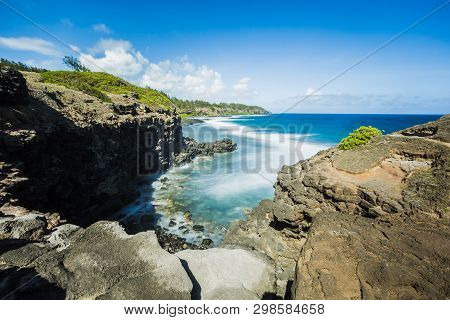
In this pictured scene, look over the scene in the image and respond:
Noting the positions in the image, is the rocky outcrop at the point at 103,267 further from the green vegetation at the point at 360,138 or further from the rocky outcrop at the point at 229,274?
the green vegetation at the point at 360,138

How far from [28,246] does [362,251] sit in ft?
29.0

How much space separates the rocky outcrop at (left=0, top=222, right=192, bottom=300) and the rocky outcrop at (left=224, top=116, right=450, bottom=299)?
3.18 meters

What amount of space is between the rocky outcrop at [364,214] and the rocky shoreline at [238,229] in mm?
38

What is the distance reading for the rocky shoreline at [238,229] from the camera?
5359 mm

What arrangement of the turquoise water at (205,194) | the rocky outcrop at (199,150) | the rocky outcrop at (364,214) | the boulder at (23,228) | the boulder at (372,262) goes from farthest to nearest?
the rocky outcrop at (199,150) < the turquoise water at (205,194) < the boulder at (23,228) < the rocky outcrop at (364,214) < the boulder at (372,262)

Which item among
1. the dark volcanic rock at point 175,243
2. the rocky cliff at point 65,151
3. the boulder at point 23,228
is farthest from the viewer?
the dark volcanic rock at point 175,243

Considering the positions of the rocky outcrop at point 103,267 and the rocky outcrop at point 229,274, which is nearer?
the rocky outcrop at point 103,267

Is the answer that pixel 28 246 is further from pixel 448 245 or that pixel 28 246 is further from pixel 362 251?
pixel 448 245

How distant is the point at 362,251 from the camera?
5758 millimetres

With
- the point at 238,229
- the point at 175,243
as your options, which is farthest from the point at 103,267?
the point at 175,243

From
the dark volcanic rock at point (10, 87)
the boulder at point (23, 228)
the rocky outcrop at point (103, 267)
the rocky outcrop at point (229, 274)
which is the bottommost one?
the rocky outcrop at point (229, 274)

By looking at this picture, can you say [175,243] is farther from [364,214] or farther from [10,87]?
[10,87]

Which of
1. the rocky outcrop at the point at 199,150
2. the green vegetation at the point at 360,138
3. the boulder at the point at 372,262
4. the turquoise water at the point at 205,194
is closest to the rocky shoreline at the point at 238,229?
the boulder at the point at 372,262
